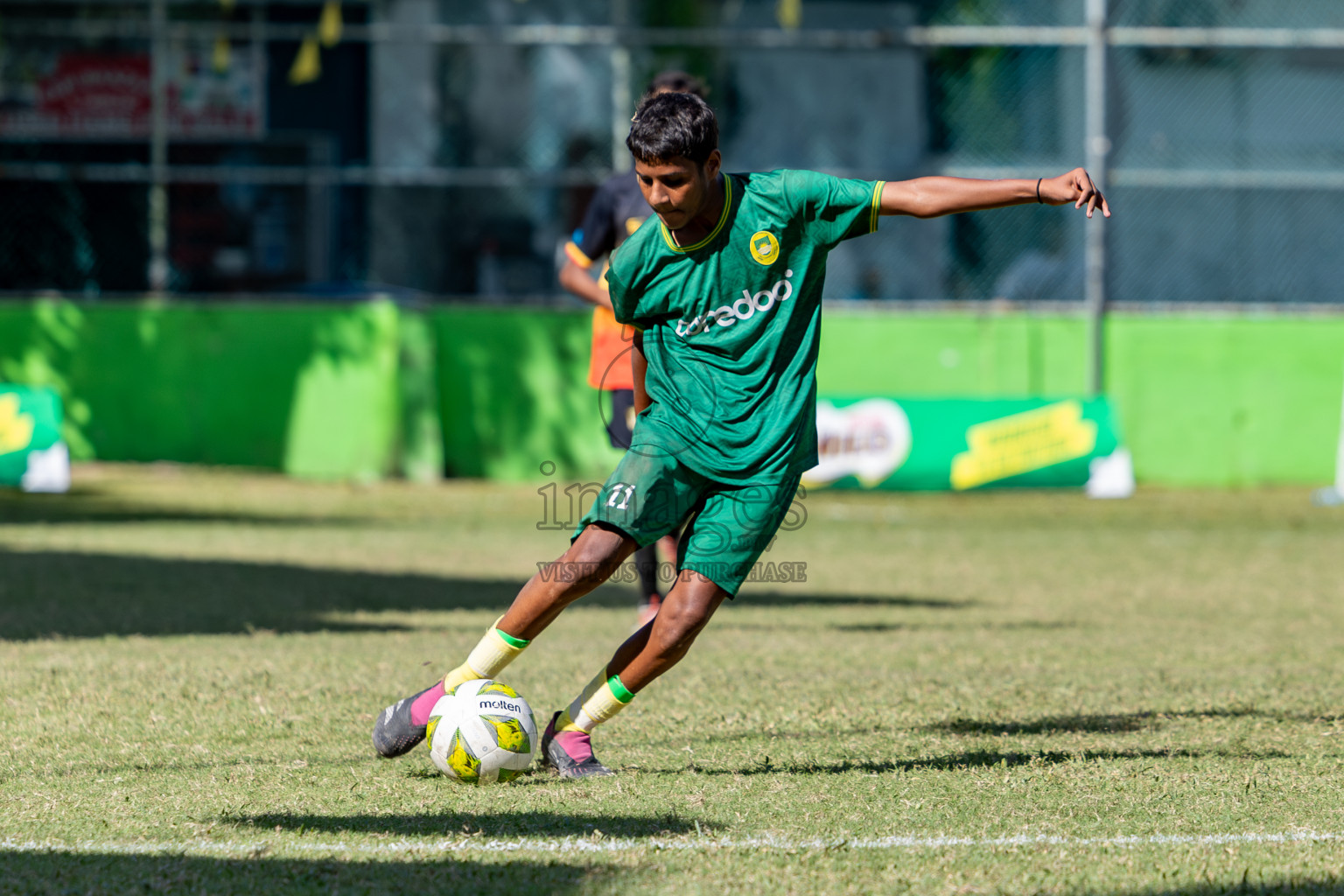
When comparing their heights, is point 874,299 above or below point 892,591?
above

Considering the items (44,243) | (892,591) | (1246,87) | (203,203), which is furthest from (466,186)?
(892,591)

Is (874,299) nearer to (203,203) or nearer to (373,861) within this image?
(203,203)

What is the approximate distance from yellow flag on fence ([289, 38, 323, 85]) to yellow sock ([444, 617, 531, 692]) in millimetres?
13202

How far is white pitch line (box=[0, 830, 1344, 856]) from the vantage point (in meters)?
3.56

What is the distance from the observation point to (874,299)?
17.0 m

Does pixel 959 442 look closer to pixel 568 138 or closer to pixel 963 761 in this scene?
pixel 568 138

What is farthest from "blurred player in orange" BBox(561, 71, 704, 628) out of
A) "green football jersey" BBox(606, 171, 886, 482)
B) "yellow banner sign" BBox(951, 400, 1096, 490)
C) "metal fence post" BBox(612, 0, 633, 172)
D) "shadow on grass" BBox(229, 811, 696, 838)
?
"metal fence post" BBox(612, 0, 633, 172)

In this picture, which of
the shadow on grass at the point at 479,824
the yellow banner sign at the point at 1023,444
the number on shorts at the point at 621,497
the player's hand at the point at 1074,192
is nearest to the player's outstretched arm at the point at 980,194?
the player's hand at the point at 1074,192

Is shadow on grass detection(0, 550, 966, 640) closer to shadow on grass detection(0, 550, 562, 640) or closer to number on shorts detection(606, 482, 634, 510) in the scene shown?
shadow on grass detection(0, 550, 562, 640)

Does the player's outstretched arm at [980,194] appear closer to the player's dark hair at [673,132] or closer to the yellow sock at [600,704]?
the player's dark hair at [673,132]

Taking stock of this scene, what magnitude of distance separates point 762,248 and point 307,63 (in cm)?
1331

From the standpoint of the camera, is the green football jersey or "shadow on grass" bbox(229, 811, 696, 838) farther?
the green football jersey

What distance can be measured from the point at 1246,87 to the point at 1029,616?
11.6 meters

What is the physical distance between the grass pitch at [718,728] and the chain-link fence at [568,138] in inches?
274
